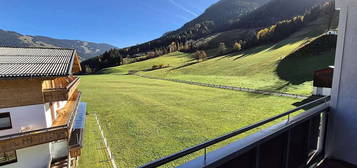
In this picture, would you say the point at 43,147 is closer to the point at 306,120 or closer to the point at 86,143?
the point at 86,143

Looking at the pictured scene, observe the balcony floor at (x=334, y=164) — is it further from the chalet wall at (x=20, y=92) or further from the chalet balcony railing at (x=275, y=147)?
the chalet wall at (x=20, y=92)

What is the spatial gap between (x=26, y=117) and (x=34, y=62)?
238cm

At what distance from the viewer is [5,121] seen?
7.29m

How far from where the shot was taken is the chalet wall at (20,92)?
7.11 meters

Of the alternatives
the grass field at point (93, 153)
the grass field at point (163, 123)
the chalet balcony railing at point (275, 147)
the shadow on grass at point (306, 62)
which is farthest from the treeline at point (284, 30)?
the chalet balcony railing at point (275, 147)

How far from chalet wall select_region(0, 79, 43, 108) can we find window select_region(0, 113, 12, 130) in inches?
→ 14.1

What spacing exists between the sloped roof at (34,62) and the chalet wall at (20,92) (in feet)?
1.74

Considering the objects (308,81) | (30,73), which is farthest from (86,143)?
(308,81)

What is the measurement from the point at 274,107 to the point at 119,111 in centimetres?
1480

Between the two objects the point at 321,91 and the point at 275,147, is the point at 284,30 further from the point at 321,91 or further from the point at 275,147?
the point at 275,147

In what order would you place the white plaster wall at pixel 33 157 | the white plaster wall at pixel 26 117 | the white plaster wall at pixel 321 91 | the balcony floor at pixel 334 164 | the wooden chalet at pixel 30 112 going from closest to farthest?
the balcony floor at pixel 334 164
the wooden chalet at pixel 30 112
the white plaster wall at pixel 26 117
the white plaster wall at pixel 33 157
the white plaster wall at pixel 321 91

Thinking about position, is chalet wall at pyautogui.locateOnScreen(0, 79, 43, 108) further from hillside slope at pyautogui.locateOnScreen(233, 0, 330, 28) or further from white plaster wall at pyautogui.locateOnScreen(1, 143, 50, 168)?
hillside slope at pyautogui.locateOnScreen(233, 0, 330, 28)

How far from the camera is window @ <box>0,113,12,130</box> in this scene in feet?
23.6

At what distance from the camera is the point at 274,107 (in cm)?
1688
